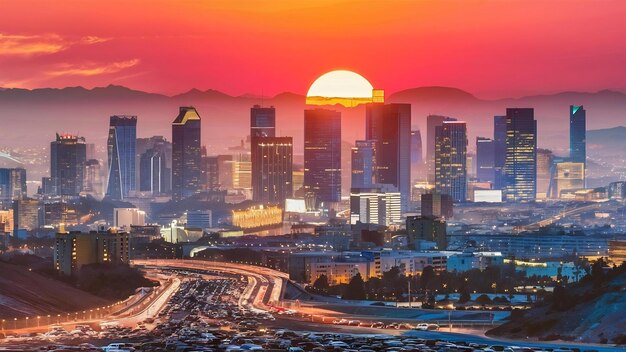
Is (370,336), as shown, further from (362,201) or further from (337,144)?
(337,144)

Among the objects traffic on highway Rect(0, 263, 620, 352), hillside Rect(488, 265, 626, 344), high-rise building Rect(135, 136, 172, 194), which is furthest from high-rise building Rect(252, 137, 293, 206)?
hillside Rect(488, 265, 626, 344)

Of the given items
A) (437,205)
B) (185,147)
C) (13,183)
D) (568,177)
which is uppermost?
(185,147)

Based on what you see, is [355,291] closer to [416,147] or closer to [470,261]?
[470,261]

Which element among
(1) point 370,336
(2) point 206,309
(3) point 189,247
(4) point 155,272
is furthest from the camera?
(3) point 189,247

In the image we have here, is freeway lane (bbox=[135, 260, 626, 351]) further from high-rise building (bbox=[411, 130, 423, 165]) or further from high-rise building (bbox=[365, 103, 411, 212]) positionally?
high-rise building (bbox=[411, 130, 423, 165])

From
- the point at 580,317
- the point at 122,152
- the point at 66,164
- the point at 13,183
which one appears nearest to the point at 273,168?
the point at 122,152

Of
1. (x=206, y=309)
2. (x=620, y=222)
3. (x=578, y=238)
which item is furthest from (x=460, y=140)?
(x=206, y=309)

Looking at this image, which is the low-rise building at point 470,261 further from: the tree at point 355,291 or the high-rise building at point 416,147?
the high-rise building at point 416,147
